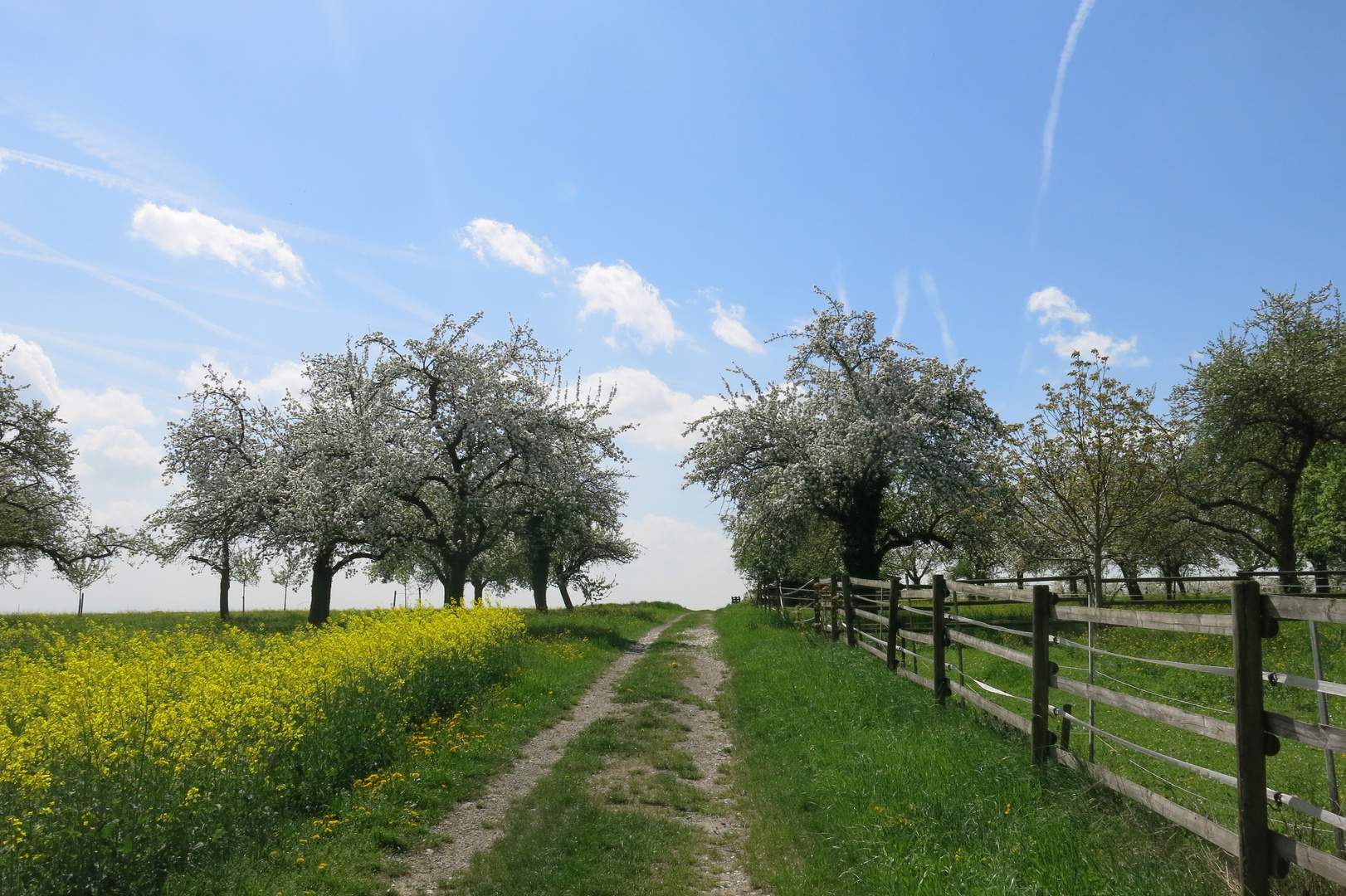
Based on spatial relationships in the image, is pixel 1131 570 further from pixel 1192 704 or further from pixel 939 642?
pixel 1192 704

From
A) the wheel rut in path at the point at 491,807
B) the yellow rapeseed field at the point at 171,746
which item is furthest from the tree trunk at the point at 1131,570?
the yellow rapeseed field at the point at 171,746

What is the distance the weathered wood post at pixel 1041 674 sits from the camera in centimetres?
770

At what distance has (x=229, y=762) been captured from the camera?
734 centimetres

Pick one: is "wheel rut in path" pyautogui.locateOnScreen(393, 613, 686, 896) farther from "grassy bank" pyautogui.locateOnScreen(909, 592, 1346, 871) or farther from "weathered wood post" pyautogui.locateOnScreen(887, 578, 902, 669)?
"grassy bank" pyautogui.locateOnScreen(909, 592, 1346, 871)

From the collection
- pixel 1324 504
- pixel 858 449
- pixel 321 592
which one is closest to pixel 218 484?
pixel 321 592

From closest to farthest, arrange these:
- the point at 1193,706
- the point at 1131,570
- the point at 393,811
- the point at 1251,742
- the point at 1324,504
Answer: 1. the point at 1251,742
2. the point at 393,811
3. the point at 1193,706
4. the point at 1324,504
5. the point at 1131,570

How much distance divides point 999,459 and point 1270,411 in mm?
9745

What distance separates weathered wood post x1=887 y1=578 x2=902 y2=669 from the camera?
45.8ft

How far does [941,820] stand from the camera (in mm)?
6527

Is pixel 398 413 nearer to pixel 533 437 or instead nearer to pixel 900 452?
pixel 533 437

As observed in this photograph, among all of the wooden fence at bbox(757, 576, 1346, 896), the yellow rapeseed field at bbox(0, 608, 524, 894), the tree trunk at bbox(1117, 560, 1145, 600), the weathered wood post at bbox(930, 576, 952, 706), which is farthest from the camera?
the tree trunk at bbox(1117, 560, 1145, 600)

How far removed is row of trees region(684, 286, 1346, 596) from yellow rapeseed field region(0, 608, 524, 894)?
18.8 m

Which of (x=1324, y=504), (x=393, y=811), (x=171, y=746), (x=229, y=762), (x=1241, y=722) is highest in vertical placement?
(x=1324, y=504)

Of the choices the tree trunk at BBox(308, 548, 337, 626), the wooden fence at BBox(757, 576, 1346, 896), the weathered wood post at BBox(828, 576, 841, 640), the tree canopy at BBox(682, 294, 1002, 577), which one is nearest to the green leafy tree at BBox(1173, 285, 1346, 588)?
the tree canopy at BBox(682, 294, 1002, 577)
